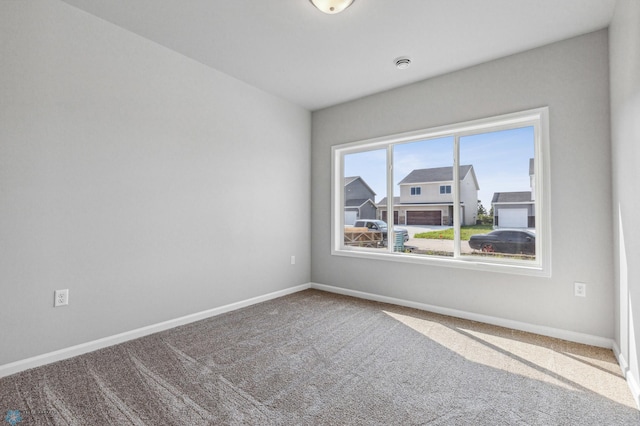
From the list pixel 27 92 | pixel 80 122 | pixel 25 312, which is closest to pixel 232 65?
pixel 80 122

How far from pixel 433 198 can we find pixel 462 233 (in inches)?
20.0

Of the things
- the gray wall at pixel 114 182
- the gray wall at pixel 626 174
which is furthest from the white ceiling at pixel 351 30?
the gray wall at pixel 626 174

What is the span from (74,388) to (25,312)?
68 cm

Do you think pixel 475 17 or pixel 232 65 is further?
pixel 232 65

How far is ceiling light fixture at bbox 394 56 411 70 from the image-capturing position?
3064 mm

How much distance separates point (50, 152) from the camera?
227cm

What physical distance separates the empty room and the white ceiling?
0.02 metres

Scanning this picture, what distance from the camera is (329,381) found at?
6.72ft

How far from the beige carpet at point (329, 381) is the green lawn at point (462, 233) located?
3.10 ft

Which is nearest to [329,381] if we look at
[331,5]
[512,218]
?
[512,218]

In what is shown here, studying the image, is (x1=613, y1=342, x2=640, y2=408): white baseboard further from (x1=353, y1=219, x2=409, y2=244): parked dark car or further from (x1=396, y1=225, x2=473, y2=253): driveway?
(x1=353, y1=219, x2=409, y2=244): parked dark car

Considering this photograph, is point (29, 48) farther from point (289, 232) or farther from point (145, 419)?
point (289, 232)

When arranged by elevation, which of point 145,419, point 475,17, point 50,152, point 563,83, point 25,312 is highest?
point 475,17

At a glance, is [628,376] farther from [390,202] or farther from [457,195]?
[390,202]
